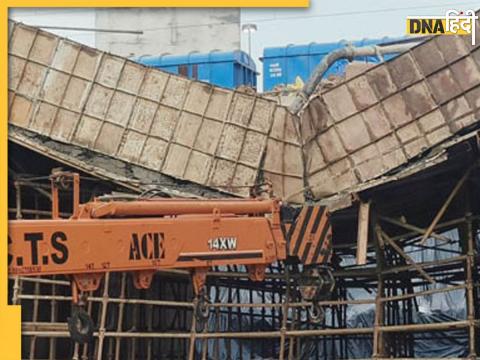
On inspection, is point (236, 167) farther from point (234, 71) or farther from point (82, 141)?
point (234, 71)

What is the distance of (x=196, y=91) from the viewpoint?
15.4 m

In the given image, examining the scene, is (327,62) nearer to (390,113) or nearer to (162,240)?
(390,113)

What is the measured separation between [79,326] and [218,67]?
2722cm

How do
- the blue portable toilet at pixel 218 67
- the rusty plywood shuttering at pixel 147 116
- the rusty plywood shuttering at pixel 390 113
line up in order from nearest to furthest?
the rusty plywood shuttering at pixel 390 113 < the rusty plywood shuttering at pixel 147 116 < the blue portable toilet at pixel 218 67

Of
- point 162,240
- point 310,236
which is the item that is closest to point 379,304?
point 310,236

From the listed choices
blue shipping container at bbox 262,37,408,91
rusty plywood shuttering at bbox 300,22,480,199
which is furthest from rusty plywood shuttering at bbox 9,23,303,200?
blue shipping container at bbox 262,37,408,91

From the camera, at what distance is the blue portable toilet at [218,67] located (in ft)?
116

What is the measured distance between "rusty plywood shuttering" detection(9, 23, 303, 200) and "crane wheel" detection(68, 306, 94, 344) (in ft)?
19.8

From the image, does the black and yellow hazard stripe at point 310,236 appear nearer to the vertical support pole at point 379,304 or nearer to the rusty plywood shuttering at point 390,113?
the vertical support pole at point 379,304

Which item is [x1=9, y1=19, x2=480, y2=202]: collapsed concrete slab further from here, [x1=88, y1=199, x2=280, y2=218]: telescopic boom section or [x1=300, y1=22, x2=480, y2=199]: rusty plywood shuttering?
[x1=88, y1=199, x2=280, y2=218]: telescopic boom section

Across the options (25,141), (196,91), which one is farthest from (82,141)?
(196,91)

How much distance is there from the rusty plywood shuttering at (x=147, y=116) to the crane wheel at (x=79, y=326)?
604cm

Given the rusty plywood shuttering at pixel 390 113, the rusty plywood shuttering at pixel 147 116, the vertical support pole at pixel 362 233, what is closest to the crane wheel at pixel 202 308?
the vertical support pole at pixel 362 233

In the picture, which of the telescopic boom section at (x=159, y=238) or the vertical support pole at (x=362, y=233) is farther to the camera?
the vertical support pole at (x=362, y=233)
